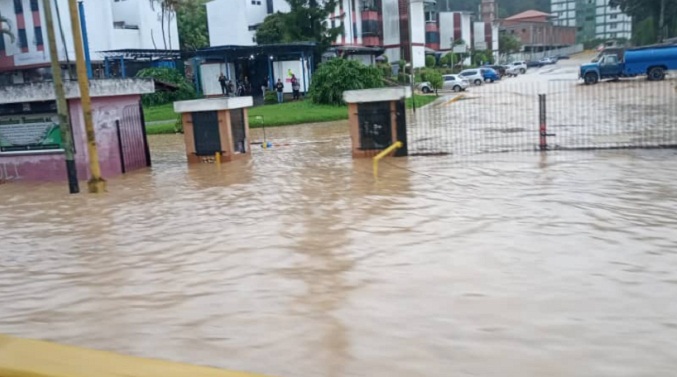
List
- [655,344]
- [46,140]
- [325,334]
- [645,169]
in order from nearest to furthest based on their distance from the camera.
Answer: [655,344] → [325,334] → [645,169] → [46,140]

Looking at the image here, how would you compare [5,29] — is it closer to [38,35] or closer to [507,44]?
[38,35]

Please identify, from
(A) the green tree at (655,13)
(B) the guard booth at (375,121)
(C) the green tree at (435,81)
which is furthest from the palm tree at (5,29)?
(A) the green tree at (655,13)

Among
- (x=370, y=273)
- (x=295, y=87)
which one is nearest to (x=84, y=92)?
(x=370, y=273)

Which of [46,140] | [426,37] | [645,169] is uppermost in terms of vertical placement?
[426,37]

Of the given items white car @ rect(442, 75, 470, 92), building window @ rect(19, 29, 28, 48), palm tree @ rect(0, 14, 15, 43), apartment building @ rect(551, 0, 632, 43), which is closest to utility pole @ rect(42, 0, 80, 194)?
white car @ rect(442, 75, 470, 92)

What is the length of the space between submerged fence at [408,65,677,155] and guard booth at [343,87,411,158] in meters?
0.81

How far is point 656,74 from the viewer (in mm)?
42625

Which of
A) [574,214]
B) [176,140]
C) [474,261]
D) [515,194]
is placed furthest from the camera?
[176,140]

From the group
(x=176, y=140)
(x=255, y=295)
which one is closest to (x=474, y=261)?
(x=255, y=295)

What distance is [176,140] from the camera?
1086 inches

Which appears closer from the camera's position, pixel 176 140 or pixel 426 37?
pixel 176 140

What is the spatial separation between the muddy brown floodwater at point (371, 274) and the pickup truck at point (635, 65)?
103 ft

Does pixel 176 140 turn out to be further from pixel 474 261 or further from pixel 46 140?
pixel 474 261

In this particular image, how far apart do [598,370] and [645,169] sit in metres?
10.2
